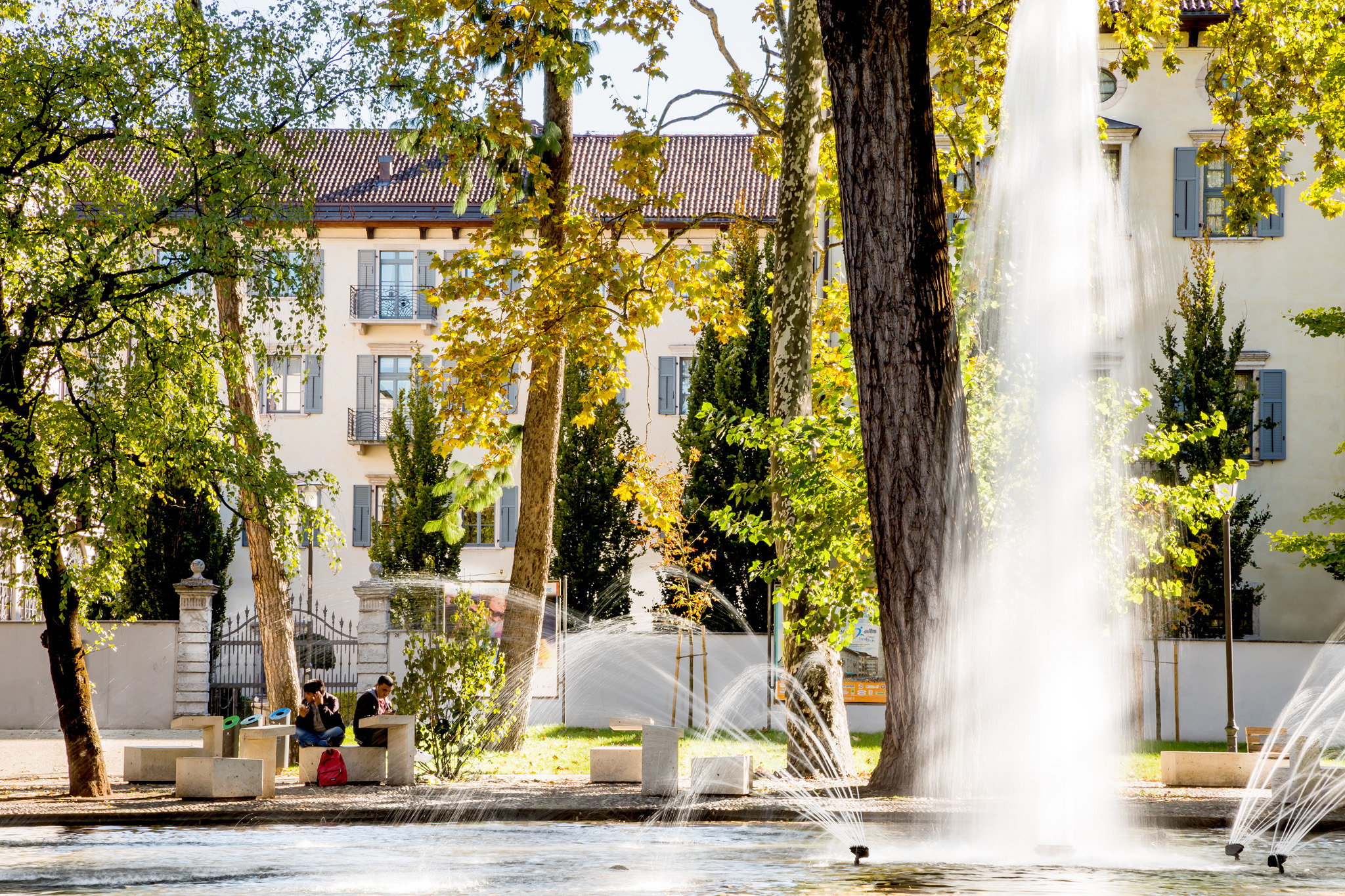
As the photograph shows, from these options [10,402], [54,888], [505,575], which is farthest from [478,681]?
[505,575]

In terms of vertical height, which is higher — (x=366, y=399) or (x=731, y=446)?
(x=366, y=399)

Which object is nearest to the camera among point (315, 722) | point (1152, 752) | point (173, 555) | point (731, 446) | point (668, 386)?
point (315, 722)

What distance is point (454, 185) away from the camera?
129 feet

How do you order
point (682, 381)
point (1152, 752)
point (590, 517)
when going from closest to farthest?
point (1152, 752) < point (590, 517) < point (682, 381)

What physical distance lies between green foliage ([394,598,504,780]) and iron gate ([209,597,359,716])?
7947 millimetres

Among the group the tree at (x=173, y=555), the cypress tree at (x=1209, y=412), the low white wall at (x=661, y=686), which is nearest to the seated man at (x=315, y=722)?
the low white wall at (x=661, y=686)

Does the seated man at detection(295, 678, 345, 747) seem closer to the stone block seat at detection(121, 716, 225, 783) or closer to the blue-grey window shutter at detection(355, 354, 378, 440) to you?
the stone block seat at detection(121, 716, 225, 783)

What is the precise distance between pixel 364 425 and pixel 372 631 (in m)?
17.0

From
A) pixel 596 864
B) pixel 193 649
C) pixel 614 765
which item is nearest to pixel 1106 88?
pixel 614 765

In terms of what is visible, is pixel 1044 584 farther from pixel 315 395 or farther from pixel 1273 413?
pixel 315 395

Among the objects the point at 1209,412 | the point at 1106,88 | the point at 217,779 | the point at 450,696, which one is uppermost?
the point at 1106,88

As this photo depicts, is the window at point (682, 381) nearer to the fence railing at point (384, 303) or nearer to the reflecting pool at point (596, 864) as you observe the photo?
the fence railing at point (384, 303)

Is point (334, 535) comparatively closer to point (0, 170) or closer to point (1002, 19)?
point (0, 170)

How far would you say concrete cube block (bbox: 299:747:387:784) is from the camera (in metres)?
15.3
